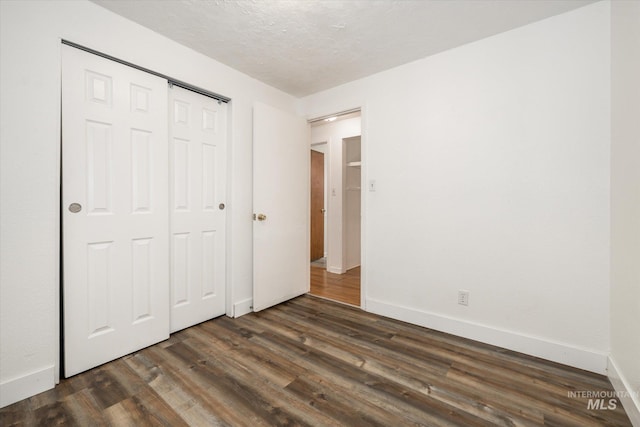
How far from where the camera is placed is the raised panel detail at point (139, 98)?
76.9 inches

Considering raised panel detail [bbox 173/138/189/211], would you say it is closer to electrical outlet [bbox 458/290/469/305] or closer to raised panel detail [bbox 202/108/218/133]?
raised panel detail [bbox 202/108/218/133]

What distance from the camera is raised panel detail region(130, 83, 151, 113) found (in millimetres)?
1953

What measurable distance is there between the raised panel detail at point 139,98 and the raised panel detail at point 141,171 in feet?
0.53

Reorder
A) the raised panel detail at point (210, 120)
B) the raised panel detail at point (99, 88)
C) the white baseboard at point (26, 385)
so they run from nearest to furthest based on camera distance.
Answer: the white baseboard at point (26, 385) < the raised panel detail at point (99, 88) < the raised panel detail at point (210, 120)

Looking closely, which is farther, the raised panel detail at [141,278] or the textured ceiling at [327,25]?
the raised panel detail at [141,278]

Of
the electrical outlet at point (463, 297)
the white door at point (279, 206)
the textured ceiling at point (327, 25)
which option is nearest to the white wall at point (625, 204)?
the textured ceiling at point (327, 25)

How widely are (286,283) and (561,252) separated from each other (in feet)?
7.80

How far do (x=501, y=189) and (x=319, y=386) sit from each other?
1894 mm

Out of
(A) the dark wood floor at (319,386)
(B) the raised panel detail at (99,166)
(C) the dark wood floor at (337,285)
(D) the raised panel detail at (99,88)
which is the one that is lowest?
(A) the dark wood floor at (319,386)

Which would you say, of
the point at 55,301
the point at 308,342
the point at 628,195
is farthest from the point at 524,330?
the point at 55,301

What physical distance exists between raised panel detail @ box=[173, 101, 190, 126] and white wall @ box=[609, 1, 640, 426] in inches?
114

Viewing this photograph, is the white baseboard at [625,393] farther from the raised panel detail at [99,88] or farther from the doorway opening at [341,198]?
the raised panel detail at [99,88]

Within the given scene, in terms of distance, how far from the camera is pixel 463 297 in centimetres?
225

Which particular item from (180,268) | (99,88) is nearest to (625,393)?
(180,268)
